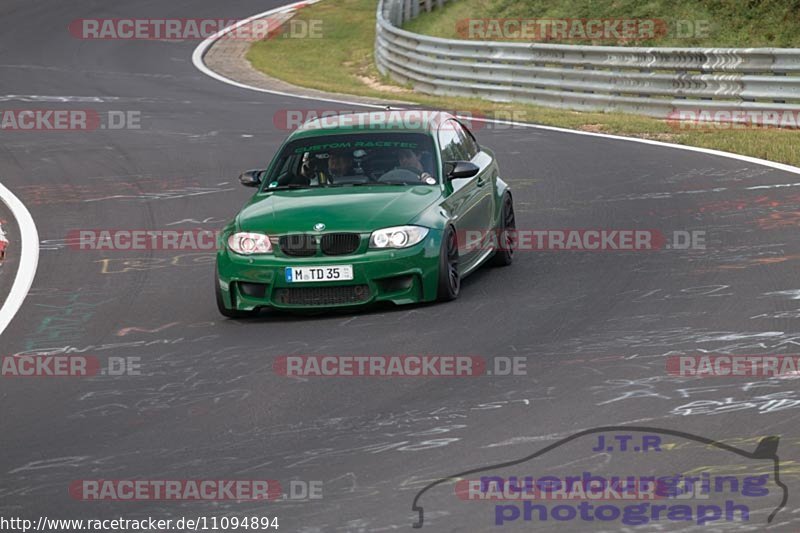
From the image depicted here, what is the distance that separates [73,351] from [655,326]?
158 inches

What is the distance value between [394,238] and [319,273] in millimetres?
617

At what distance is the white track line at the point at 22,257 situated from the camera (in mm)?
12336

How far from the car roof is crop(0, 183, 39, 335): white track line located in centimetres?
268

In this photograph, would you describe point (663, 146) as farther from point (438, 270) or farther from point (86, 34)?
point (86, 34)

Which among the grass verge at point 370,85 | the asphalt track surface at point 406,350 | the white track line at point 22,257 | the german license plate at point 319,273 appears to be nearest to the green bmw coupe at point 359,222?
the german license plate at point 319,273

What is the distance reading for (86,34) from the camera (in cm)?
4244

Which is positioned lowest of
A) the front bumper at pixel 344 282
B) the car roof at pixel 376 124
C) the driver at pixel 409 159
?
the front bumper at pixel 344 282

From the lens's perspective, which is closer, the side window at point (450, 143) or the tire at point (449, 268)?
the tire at point (449, 268)

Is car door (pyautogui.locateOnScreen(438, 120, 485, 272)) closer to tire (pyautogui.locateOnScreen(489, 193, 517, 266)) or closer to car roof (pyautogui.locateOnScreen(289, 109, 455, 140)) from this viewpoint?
car roof (pyautogui.locateOnScreen(289, 109, 455, 140))

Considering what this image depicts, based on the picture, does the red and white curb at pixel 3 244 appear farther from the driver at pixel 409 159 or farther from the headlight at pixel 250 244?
the driver at pixel 409 159

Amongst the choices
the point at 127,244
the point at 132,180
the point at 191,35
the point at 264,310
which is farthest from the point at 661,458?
the point at 191,35

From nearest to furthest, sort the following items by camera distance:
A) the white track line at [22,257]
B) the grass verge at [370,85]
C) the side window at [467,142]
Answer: the white track line at [22,257] → the side window at [467,142] → the grass verge at [370,85]

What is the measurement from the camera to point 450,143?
42.9 feet

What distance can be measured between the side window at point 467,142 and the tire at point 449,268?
70.2 inches
